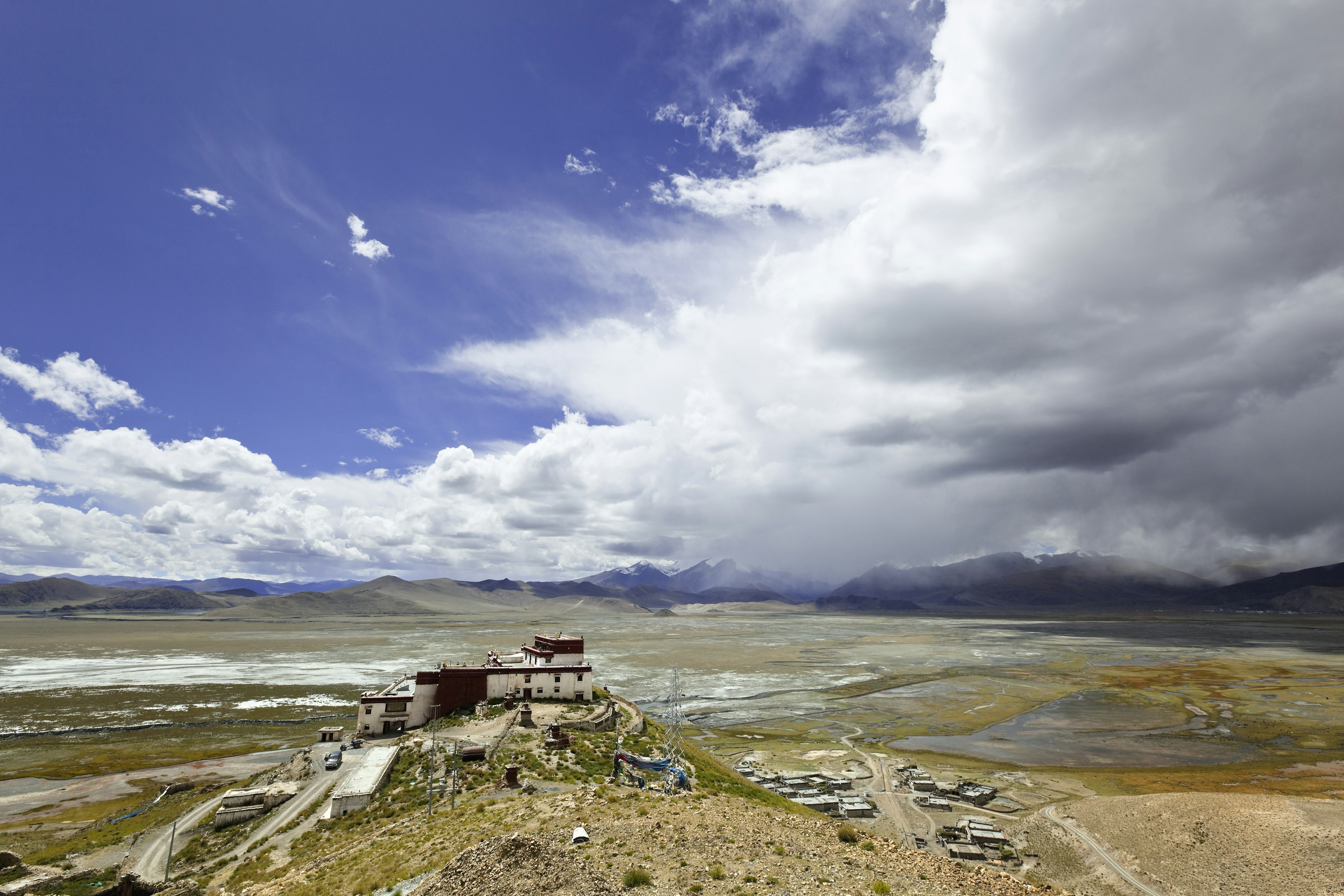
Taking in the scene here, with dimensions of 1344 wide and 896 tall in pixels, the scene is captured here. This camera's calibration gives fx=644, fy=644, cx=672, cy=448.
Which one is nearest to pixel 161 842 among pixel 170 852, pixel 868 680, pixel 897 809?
pixel 170 852

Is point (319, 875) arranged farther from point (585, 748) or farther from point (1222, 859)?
point (1222, 859)

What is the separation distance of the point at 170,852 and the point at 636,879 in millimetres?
27760

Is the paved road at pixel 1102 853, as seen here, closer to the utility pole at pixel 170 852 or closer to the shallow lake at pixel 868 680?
the shallow lake at pixel 868 680

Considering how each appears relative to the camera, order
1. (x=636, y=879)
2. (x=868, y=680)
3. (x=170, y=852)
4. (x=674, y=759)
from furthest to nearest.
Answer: (x=868, y=680), (x=674, y=759), (x=170, y=852), (x=636, y=879)

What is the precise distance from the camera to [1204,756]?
62.6m

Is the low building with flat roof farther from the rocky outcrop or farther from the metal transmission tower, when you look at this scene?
the rocky outcrop

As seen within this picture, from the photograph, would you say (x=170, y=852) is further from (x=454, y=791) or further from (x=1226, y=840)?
(x=1226, y=840)

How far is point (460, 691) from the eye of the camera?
5800cm

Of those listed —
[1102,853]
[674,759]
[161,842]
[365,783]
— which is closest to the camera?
[1102,853]

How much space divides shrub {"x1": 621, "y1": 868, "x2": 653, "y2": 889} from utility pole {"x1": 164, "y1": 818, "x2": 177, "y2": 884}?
2535 centimetres

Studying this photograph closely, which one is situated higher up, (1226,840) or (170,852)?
(170,852)

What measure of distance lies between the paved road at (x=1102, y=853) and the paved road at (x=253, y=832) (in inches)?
1872

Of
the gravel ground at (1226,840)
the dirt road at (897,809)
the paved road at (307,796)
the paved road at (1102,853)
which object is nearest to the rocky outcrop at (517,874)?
the paved road at (307,796)

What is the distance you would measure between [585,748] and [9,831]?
40.5 metres
